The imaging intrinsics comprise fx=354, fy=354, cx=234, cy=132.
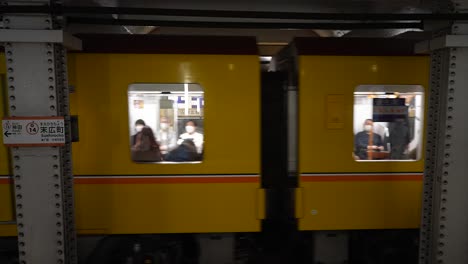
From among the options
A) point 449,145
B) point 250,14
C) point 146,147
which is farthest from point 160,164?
point 449,145

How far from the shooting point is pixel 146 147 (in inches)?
139

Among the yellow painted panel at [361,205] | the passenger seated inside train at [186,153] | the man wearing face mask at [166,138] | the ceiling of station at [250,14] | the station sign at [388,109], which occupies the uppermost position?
the ceiling of station at [250,14]

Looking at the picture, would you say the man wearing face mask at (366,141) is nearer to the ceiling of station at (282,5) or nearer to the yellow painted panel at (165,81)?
the yellow painted panel at (165,81)

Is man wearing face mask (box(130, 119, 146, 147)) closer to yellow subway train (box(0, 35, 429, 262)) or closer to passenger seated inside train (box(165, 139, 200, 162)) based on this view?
yellow subway train (box(0, 35, 429, 262))

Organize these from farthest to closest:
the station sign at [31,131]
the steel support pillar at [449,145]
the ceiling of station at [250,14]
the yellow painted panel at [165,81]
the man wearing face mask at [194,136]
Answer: the man wearing face mask at [194,136]
the yellow painted panel at [165,81]
the ceiling of station at [250,14]
the steel support pillar at [449,145]
the station sign at [31,131]

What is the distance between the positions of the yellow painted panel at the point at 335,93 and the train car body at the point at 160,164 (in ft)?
1.63

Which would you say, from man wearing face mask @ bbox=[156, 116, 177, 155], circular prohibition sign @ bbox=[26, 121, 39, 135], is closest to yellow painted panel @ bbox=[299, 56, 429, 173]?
man wearing face mask @ bbox=[156, 116, 177, 155]

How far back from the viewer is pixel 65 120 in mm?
2750

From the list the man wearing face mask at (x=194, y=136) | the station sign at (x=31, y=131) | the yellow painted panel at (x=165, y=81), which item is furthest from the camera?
the man wearing face mask at (x=194, y=136)

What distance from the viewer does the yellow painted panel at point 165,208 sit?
3.51 meters

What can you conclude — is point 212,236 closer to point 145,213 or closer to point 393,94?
point 145,213

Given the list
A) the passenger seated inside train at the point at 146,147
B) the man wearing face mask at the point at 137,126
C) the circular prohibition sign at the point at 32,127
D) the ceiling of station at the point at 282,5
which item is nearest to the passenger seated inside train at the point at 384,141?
the ceiling of station at the point at 282,5

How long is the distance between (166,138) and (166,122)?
161 millimetres

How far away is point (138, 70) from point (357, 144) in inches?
92.5
